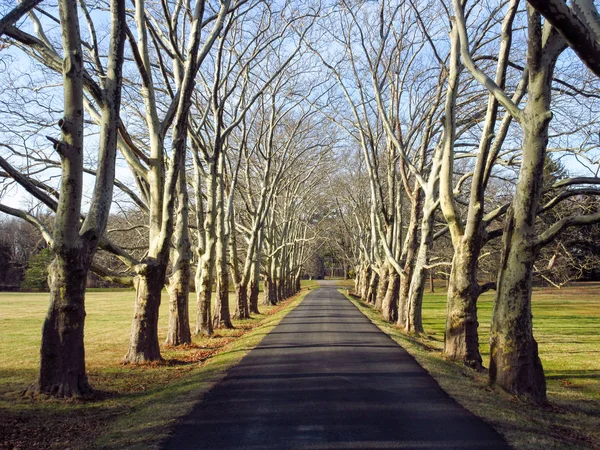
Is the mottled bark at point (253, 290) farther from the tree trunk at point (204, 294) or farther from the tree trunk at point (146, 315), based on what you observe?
the tree trunk at point (146, 315)

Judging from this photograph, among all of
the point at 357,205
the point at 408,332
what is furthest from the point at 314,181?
the point at 408,332

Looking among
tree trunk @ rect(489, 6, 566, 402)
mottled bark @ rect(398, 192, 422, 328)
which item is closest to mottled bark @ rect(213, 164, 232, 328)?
mottled bark @ rect(398, 192, 422, 328)

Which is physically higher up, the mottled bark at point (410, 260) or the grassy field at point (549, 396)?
the mottled bark at point (410, 260)

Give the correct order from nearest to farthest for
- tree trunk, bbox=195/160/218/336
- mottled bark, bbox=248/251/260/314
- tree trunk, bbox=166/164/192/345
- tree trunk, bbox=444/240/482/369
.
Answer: tree trunk, bbox=444/240/482/369, tree trunk, bbox=166/164/192/345, tree trunk, bbox=195/160/218/336, mottled bark, bbox=248/251/260/314

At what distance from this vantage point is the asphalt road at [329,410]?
5.31 metres

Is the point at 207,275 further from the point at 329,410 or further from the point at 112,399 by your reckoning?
the point at 329,410

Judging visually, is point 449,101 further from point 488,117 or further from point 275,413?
point 275,413

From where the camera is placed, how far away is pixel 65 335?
7.52 m

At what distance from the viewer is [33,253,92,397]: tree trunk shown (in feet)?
24.3

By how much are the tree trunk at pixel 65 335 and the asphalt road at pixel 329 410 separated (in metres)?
2.03

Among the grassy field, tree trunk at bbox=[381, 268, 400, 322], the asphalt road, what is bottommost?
the grassy field

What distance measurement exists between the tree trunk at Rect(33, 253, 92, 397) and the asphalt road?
203 centimetres

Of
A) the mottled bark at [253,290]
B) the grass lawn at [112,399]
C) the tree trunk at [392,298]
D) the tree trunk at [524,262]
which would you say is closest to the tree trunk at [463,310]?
the tree trunk at [524,262]

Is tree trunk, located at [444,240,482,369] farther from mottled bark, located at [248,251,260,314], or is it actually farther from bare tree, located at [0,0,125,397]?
mottled bark, located at [248,251,260,314]
